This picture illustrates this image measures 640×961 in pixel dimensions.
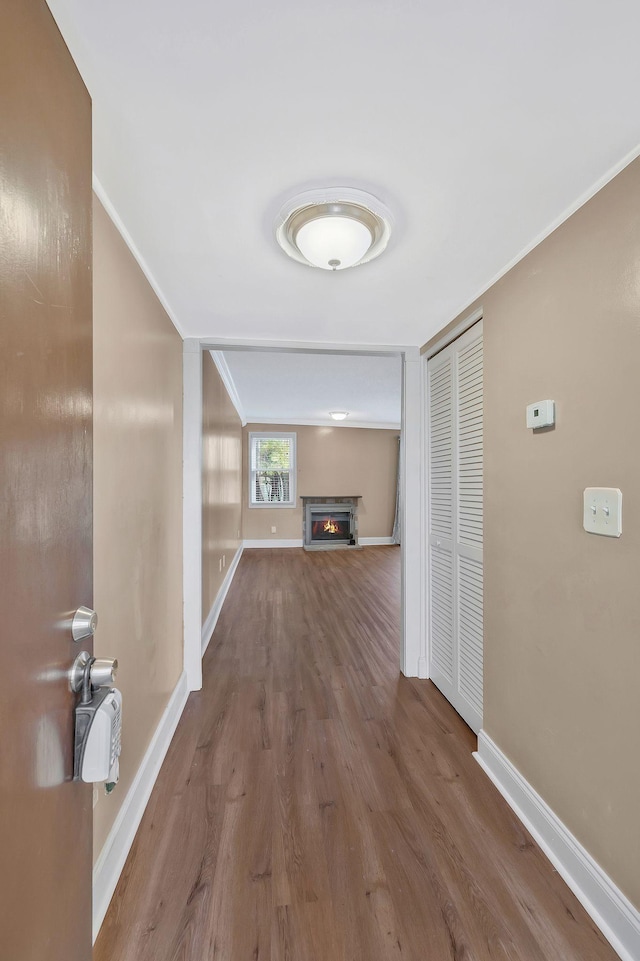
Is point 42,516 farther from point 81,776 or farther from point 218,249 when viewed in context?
point 218,249

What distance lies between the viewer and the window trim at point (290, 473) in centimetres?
795

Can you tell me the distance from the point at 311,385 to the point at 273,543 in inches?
153

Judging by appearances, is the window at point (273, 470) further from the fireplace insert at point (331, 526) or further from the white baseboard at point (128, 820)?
the white baseboard at point (128, 820)

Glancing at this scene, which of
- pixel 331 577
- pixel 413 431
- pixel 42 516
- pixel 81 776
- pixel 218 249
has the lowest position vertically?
pixel 331 577

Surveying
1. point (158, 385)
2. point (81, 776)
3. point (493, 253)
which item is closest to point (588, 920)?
point (81, 776)

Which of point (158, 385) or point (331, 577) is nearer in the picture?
point (158, 385)

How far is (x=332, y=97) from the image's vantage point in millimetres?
965

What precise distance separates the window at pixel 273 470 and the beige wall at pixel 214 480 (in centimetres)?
252

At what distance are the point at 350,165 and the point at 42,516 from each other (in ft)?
3.90

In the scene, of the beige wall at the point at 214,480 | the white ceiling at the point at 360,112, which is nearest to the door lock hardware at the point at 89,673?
the white ceiling at the point at 360,112

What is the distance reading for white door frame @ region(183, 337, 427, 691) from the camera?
8.38ft

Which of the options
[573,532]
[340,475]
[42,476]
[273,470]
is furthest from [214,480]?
[340,475]

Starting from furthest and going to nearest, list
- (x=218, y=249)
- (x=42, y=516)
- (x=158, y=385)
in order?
(x=158, y=385)
(x=218, y=249)
(x=42, y=516)

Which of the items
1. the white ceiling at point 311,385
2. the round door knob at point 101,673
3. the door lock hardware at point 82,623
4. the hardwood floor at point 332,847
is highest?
the white ceiling at point 311,385
